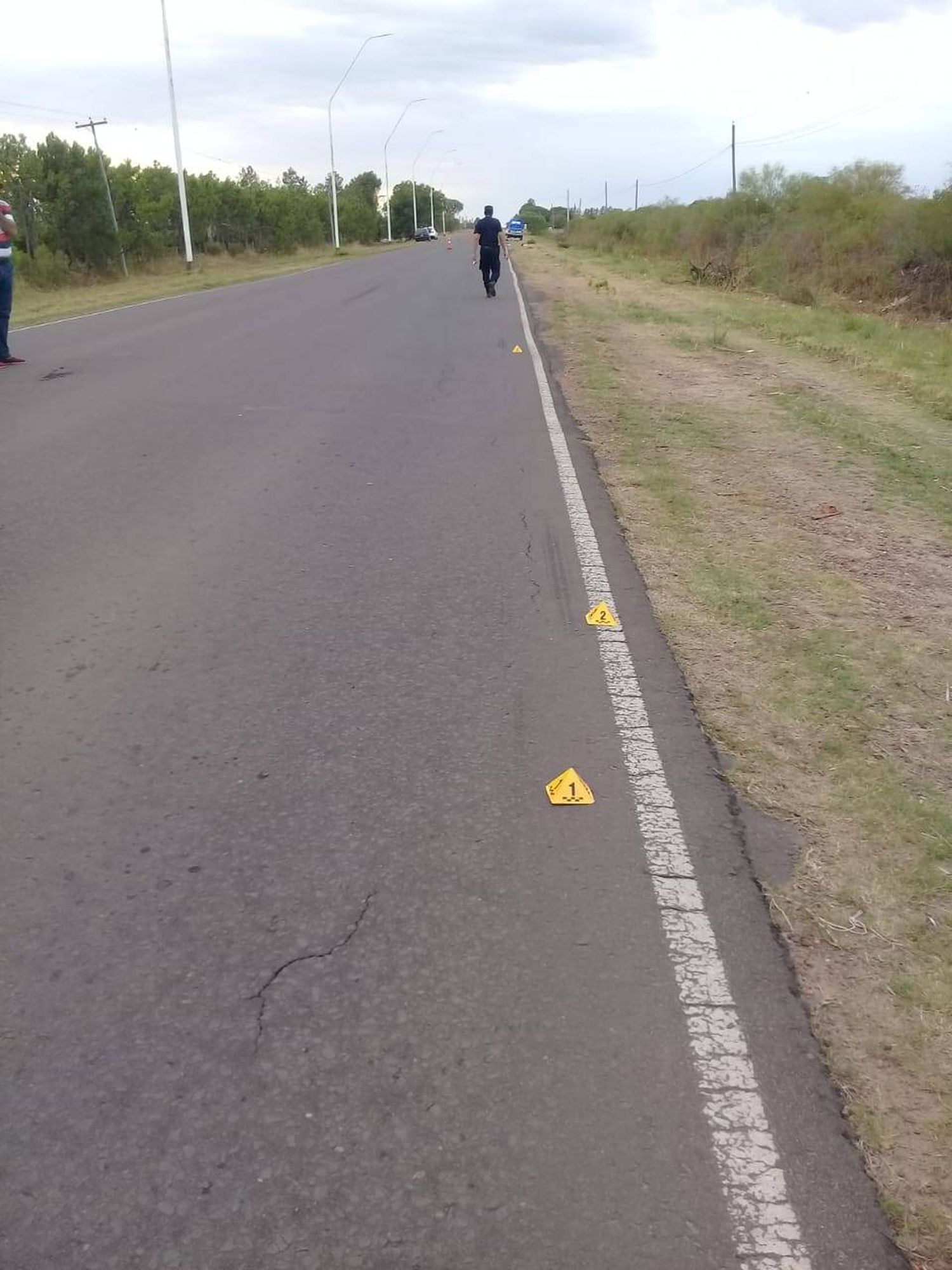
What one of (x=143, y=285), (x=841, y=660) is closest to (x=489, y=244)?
(x=143, y=285)

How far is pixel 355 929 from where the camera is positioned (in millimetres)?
3004

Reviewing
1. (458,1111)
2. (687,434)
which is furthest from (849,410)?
(458,1111)

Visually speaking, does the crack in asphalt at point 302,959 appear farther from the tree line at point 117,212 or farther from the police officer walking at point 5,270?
the tree line at point 117,212

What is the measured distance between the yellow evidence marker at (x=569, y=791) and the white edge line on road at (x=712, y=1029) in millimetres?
174

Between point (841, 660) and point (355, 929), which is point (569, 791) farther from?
point (841, 660)

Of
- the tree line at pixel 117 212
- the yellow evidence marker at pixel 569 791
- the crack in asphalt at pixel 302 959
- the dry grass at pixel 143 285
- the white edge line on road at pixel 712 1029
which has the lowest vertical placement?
the white edge line on road at pixel 712 1029

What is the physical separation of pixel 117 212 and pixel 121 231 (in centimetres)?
91

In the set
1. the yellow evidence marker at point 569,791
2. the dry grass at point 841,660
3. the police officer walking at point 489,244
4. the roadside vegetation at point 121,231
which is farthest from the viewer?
the roadside vegetation at point 121,231

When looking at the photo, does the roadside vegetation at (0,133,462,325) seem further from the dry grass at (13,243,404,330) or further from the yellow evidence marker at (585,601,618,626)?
the yellow evidence marker at (585,601,618,626)

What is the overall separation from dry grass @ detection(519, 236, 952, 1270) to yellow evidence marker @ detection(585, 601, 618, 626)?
10.0 inches

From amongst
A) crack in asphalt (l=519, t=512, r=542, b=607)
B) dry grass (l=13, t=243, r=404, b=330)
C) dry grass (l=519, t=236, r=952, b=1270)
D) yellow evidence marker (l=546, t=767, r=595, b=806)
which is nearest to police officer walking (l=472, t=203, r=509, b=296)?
dry grass (l=13, t=243, r=404, b=330)

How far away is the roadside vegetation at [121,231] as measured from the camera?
3416 centimetres

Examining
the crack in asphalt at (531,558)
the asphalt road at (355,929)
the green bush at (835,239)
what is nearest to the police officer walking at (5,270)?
the asphalt road at (355,929)

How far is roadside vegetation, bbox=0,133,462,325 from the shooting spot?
112ft
